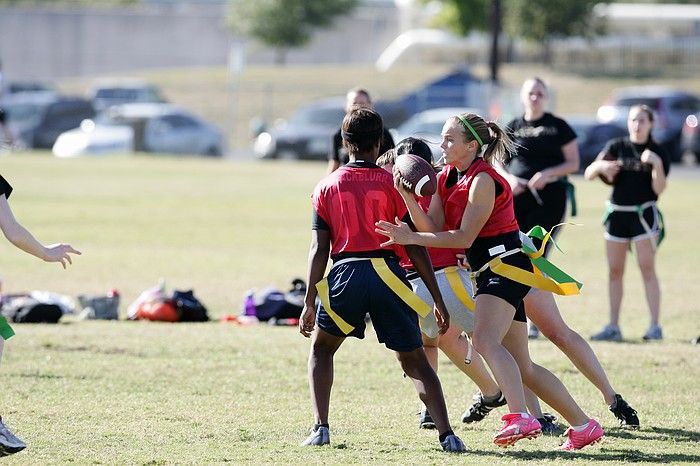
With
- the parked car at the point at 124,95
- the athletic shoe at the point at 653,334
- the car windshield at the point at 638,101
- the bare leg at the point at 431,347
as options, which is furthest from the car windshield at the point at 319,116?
the bare leg at the point at 431,347

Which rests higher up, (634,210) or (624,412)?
(634,210)

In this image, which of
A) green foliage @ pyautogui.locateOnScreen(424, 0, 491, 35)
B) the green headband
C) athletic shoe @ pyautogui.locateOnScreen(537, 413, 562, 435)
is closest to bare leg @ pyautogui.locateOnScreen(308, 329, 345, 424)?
the green headband

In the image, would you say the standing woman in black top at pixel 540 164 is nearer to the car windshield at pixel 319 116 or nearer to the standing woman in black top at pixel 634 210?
the standing woman in black top at pixel 634 210

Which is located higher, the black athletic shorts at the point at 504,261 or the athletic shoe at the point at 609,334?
the black athletic shorts at the point at 504,261

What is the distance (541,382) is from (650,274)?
4.92m

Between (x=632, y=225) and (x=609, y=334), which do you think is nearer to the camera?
(x=609, y=334)

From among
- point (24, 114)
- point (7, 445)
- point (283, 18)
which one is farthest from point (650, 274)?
point (283, 18)

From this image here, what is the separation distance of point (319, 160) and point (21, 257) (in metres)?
22.4

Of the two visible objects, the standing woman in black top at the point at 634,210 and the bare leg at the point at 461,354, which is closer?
the bare leg at the point at 461,354

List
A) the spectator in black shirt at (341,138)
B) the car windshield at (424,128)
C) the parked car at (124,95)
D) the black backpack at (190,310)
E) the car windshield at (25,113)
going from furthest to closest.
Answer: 1. the parked car at (124,95)
2. the car windshield at (25,113)
3. the car windshield at (424,128)
4. the black backpack at (190,310)
5. the spectator in black shirt at (341,138)

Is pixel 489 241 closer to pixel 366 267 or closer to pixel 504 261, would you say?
pixel 504 261

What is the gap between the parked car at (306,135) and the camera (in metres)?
38.8

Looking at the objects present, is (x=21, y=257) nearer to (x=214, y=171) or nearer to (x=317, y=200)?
(x=317, y=200)

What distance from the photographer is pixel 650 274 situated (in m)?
11.5
